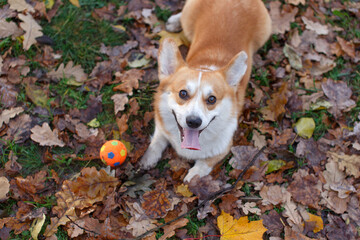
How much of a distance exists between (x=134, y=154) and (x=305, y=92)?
2220 mm

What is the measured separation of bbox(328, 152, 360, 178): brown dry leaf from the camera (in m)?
2.96

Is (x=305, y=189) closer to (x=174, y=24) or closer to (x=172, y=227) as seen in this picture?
(x=172, y=227)

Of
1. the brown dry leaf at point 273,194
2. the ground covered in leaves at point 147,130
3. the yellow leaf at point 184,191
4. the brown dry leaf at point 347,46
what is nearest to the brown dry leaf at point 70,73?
the ground covered in leaves at point 147,130

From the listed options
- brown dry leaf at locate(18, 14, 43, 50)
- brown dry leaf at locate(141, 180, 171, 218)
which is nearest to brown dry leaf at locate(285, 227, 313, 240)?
brown dry leaf at locate(141, 180, 171, 218)

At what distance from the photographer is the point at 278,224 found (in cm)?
269

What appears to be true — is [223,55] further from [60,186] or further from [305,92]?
[60,186]

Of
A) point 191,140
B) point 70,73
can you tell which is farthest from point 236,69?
point 70,73

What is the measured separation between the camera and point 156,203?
2646 millimetres

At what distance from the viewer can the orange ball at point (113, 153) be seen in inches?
104

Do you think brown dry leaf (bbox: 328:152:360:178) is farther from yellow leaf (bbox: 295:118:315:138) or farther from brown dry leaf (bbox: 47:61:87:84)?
brown dry leaf (bbox: 47:61:87:84)

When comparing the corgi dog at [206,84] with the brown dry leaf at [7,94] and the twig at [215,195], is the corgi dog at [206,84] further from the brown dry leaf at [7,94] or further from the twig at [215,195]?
the brown dry leaf at [7,94]

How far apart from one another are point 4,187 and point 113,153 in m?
0.96

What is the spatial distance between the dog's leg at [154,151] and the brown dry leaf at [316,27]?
8.67 feet

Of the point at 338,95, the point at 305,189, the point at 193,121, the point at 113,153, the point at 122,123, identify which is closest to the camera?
the point at 193,121
